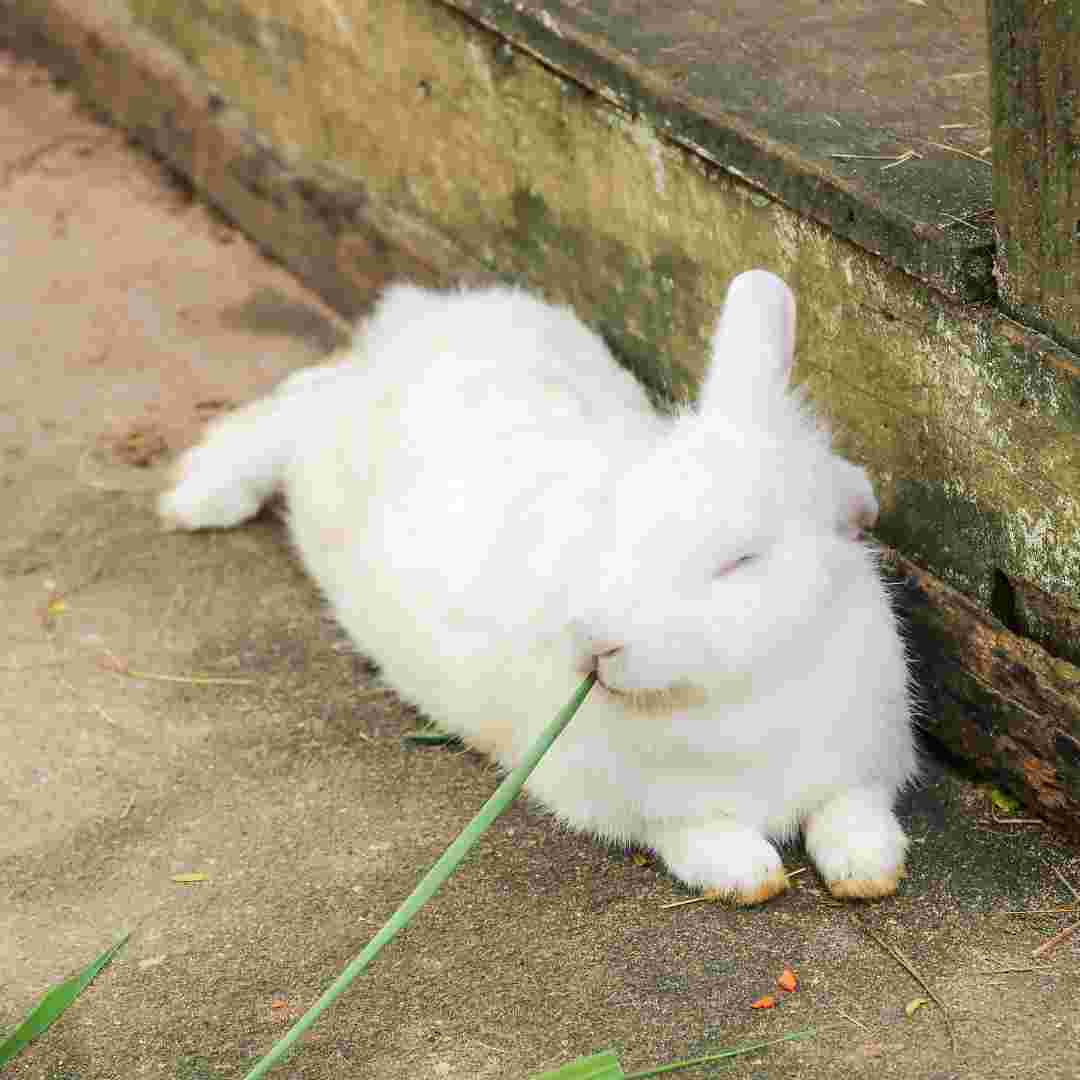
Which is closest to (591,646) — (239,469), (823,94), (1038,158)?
(1038,158)

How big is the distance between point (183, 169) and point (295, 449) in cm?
181

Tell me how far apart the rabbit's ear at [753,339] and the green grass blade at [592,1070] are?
1.04m

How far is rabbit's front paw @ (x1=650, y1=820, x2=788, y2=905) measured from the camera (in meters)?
3.02

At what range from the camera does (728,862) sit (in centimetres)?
303

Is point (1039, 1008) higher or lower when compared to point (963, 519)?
lower

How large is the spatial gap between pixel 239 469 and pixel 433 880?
72.4 inches

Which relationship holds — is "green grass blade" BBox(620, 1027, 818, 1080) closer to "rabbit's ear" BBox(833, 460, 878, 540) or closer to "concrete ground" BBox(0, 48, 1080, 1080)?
"concrete ground" BBox(0, 48, 1080, 1080)

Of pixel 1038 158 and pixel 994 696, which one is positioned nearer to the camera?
pixel 1038 158

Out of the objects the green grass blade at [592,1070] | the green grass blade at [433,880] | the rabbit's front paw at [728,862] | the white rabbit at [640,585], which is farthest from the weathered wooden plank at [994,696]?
the green grass blade at [592,1070]

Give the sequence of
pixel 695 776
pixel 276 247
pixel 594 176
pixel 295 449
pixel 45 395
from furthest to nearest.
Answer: pixel 276 247, pixel 45 395, pixel 295 449, pixel 594 176, pixel 695 776

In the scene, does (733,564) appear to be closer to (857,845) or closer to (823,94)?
(857,845)

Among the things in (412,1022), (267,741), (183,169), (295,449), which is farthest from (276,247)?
(412,1022)

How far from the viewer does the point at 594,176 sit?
3.82 m

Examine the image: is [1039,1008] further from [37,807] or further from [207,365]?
[207,365]
